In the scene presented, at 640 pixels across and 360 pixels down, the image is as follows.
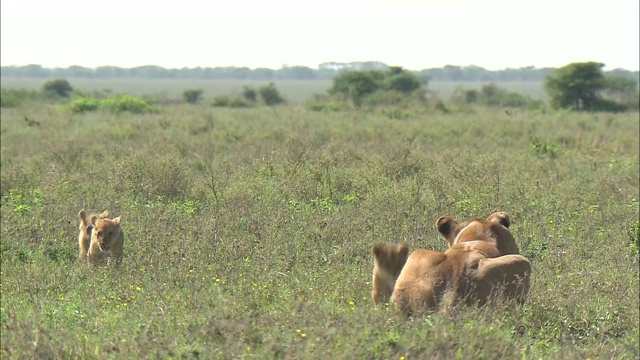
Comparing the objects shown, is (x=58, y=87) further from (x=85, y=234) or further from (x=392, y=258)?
(x=392, y=258)

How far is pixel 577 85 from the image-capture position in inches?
1582

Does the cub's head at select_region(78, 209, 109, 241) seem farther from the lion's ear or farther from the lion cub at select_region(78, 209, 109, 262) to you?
the lion's ear

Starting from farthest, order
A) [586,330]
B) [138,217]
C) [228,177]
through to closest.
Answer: [228,177], [138,217], [586,330]

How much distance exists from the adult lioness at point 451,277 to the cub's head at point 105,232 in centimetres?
323

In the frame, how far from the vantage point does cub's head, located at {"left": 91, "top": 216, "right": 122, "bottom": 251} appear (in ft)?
28.5

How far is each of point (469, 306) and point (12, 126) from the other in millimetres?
19070

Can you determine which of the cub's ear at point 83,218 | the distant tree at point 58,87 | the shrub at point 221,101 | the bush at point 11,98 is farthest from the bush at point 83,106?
the distant tree at point 58,87

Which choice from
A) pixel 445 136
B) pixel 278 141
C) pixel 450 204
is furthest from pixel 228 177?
pixel 445 136

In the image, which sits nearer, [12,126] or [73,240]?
[73,240]

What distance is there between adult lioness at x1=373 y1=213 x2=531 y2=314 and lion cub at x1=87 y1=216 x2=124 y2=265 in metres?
3.19

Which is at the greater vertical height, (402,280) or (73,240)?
(402,280)

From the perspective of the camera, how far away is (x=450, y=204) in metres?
11.0

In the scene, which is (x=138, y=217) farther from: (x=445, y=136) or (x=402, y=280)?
(x=445, y=136)

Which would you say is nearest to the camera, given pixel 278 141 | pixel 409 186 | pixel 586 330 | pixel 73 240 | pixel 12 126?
pixel 586 330
